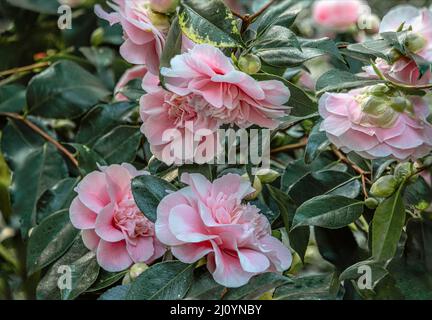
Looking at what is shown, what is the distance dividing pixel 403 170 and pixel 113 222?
0.28 meters

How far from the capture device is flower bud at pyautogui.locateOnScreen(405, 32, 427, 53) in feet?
2.13

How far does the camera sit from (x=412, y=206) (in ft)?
2.47

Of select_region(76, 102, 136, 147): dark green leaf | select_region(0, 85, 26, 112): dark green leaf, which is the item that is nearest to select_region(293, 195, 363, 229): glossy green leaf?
select_region(76, 102, 136, 147): dark green leaf

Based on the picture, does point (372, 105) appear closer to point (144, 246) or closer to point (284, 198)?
point (284, 198)

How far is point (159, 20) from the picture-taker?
2.18 ft

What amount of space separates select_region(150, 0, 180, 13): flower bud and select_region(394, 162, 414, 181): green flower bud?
261 millimetres

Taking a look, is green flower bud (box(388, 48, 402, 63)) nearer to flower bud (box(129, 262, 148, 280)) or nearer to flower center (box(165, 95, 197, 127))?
flower center (box(165, 95, 197, 127))

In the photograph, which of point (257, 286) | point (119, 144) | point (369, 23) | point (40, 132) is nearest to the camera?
point (257, 286)

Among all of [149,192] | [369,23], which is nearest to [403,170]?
[149,192]

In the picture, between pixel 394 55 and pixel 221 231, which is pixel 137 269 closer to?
pixel 221 231
